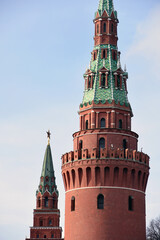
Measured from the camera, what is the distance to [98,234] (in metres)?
65.8

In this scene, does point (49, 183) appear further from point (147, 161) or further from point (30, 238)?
point (147, 161)

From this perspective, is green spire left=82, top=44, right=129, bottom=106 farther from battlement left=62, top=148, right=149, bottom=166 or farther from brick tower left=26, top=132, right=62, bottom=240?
brick tower left=26, top=132, right=62, bottom=240

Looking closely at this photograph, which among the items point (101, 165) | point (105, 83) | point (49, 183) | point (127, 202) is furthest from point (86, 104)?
point (49, 183)

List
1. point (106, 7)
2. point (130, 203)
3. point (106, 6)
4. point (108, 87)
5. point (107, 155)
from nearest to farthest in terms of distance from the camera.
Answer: point (107, 155) < point (130, 203) < point (108, 87) < point (106, 7) < point (106, 6)

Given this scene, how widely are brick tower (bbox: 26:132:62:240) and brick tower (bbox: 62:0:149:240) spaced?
2055 inches

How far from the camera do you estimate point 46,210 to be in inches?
4840

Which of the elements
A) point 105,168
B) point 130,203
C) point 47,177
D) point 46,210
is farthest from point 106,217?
point 46,210

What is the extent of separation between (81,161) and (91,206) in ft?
17.6

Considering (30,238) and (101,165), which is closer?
(101,165)

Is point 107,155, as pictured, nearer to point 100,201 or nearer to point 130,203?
point 100,201

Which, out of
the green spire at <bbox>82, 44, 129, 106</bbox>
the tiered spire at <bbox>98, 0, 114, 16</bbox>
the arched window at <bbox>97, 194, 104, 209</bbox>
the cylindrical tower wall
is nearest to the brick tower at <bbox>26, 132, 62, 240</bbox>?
the green spire at <bbox>82, 44, 129, 106</bbox>

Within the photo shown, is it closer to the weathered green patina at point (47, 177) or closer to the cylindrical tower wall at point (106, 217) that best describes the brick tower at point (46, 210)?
the weathered green patina at point (47, 177)

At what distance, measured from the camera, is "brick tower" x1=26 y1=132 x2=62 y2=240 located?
4818 inches

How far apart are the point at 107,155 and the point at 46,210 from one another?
191ft
